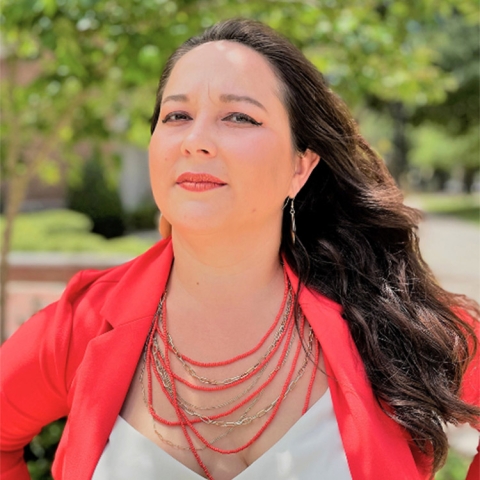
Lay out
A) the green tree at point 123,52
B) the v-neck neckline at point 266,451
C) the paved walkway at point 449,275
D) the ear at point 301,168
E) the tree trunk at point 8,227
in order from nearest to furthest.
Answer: the v-neck neckline at point 266,451 < the ear at point 301,168 < the green tree at point 123,52 < the tree trunk at point 8,227 < the paved walkway at point 449,275

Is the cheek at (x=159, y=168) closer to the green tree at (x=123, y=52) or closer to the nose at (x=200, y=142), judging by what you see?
the nose at (x=200, y=142)

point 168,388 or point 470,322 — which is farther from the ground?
point 470,322

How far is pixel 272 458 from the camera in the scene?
1.61 metres

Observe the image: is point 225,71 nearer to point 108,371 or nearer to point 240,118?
point 240,118

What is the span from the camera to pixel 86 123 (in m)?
4.20

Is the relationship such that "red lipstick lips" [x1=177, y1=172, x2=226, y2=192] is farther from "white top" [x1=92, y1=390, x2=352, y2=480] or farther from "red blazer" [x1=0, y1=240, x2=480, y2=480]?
"white top" [x1=92, y1=390, x2=352, y2=480]

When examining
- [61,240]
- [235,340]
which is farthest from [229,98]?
[61,240]

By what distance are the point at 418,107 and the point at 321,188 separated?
26.1 metres

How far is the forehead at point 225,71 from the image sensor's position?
→ 5.63 ft

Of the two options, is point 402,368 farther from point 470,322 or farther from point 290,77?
point 290,77

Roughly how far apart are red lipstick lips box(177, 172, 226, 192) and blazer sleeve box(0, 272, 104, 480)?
1.68 feet

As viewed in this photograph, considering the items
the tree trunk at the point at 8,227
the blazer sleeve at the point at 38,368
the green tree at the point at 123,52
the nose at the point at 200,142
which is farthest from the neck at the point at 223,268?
the tree trunk at the point at 8,227

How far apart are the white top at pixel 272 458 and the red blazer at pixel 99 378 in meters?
0.03

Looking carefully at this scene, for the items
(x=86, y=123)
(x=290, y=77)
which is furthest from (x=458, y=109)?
(x=290, y=77)
